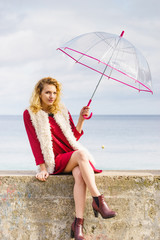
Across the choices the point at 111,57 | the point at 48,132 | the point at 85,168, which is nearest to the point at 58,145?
the point at 48,132

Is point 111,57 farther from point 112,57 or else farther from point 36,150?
point 36,150

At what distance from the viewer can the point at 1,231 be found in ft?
10.2

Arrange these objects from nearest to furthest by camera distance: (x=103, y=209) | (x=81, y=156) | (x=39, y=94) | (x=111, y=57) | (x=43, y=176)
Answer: (x=103, y=209) → (x=81, y=156) → (x=43, y=176) → (x=111, y=57) → (x=39, y=94)

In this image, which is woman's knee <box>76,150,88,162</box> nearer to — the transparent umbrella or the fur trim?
the fur trim

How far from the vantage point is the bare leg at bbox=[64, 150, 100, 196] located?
2.79m

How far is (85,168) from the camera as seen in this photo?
2822mm

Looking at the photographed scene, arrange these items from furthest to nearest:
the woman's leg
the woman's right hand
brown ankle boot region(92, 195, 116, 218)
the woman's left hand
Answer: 1. the woman's left hand
2. the woman's right hand
3. the woman's leg
4. brown ankle boot region(92, 195, 116, 218)

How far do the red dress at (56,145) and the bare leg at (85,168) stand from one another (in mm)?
80

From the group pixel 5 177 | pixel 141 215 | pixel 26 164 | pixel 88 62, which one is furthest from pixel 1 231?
pixel 26 164

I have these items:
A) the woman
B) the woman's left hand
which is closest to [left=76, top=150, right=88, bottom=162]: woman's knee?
the woman

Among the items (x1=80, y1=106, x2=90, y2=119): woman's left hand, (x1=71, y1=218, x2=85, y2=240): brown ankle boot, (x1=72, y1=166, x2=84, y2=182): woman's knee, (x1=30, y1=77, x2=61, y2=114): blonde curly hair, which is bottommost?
(x1=71, y1=218, x2=85, y2=240): brown ankle boot

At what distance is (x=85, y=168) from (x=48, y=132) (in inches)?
21.1

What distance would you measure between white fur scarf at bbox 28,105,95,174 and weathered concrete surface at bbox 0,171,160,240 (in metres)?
0.17

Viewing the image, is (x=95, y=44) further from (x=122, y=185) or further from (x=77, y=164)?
(x=122, y=185)
